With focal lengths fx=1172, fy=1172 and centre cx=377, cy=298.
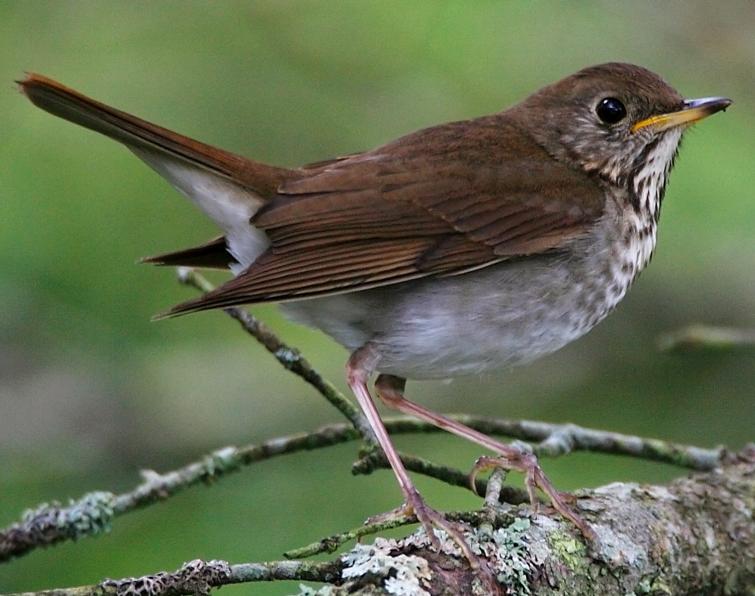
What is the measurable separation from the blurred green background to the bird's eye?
4.91 feet

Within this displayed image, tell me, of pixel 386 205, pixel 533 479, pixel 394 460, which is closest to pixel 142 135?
pixel 386 205

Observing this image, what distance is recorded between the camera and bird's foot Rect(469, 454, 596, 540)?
3381mm

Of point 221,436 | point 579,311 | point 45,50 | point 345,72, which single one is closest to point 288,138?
point 345,72

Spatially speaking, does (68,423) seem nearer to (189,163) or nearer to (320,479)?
(320,479)

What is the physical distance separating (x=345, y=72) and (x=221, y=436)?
2179 millimetres

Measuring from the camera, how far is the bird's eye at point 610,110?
4.75 m

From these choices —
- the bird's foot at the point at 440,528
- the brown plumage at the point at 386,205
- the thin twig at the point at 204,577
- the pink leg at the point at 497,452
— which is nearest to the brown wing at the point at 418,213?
the brown plumage at the point at 386,205

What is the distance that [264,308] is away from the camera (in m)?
6.45

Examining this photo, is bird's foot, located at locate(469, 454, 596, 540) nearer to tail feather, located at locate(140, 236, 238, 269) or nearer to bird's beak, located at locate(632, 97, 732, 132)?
tail feather, located at locate(140, 236, 238, 269)

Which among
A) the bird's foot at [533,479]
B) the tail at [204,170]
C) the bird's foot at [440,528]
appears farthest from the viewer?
the tail at [204,170]

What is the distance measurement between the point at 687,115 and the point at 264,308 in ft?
8.92

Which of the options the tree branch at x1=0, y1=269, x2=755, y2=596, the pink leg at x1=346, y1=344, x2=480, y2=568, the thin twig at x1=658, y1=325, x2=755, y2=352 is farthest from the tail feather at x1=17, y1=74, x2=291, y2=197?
the thin twig at x1=658, y1=325, x2=755, y2=352

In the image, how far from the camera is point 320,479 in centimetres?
520

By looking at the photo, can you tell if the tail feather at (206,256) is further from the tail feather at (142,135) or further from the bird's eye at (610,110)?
Result: the bird's eye at (610,110)
